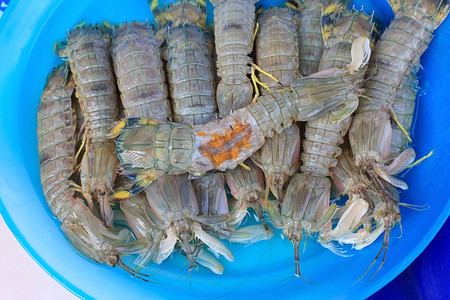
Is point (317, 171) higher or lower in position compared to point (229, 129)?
lower

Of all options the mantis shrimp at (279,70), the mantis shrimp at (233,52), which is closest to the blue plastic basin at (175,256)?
the mantis shrimp at (279,70)

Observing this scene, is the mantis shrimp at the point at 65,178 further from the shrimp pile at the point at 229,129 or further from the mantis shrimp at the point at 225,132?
the mantis shrimp at the point at 225,132

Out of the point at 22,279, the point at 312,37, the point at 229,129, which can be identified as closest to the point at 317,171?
the point at 229,129

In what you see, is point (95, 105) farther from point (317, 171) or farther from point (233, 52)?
point (317, 171)

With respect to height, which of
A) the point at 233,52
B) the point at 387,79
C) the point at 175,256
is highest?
the point at 233,52

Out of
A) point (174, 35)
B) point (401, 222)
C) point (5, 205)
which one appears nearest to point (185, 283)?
point (5, 205)

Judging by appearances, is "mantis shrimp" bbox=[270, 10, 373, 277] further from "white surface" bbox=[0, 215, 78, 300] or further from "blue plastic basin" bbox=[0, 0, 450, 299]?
"white surface" bbox=[0, 215, 78, 300]

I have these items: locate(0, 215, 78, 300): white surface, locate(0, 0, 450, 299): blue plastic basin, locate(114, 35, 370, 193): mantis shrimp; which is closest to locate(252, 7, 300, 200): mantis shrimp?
locate(114, 35, 370, 193): mantis shrimp
